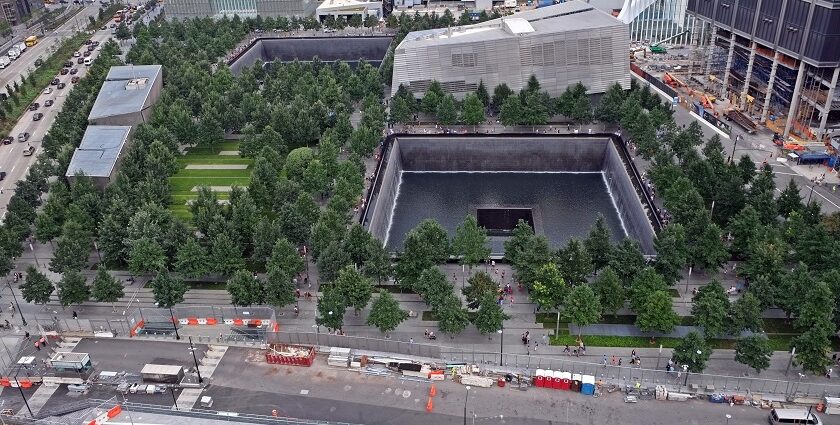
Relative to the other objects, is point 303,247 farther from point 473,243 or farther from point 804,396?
point 804,396

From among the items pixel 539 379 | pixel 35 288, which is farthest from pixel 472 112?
pixel 35 288

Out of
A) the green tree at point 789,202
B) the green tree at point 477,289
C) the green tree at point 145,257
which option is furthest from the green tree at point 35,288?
the green tree at point 789,202

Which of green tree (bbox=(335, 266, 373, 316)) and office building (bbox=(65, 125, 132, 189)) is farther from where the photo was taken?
office building (bbox=(65, 125, 132, 189))

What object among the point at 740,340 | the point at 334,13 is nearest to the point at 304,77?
the point at 334,13

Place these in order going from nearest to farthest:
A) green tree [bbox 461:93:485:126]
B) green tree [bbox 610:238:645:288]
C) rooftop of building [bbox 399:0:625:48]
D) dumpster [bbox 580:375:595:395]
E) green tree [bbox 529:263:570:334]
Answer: dumpster [bbox 580:375:595:395] < green tree [bbox 529:263:570:334] < green tree [bbox 610:238:645:288] < green tree [bbox 461:93:485:126] < rooftop of building [bbox 399:0:625:48]

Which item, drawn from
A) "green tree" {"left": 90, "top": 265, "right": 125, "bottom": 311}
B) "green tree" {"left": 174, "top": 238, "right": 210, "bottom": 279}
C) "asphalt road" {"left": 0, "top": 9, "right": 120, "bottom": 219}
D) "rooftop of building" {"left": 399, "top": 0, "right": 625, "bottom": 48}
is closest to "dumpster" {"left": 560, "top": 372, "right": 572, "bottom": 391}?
"green tree" {"left": 174, "top": 238, "right": 210, "bottom": 279}

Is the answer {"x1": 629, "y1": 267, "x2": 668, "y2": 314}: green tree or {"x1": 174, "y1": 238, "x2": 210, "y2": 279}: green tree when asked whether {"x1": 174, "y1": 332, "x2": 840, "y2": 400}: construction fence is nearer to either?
{"x1": 629, "y1": 267, "x2": 668, "y2": 314}: green tree

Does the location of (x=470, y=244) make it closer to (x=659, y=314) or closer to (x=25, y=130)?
(x=659, y=314)
